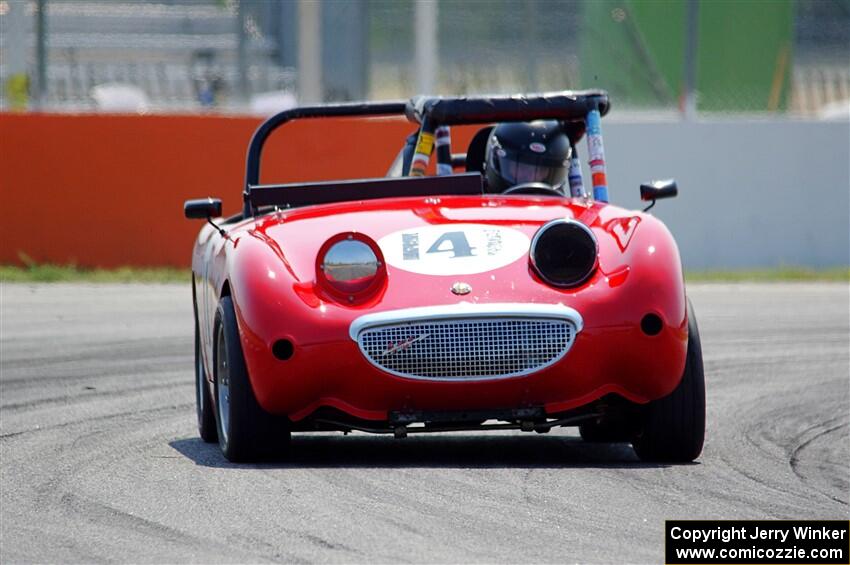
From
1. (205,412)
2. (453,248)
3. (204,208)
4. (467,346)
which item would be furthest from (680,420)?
(204,208)

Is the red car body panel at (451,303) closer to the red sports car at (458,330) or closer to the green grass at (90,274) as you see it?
the red sports car at (458,330)

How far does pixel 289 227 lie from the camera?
5887mm

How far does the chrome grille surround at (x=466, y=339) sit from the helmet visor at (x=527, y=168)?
1725 millimetres

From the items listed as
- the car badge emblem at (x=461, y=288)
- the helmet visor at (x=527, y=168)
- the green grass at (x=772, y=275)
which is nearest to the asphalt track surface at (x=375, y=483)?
the car badge emblem at (x=461, y=288)

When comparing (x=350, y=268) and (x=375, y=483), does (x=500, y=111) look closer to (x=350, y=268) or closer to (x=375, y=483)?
(x=350, y=268)

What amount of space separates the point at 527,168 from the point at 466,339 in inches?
71.3

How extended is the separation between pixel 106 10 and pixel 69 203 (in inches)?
71.9

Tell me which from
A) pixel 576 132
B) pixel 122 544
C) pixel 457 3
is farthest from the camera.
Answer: pixel 457 3

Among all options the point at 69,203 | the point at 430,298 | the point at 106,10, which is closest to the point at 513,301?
the point at 430,298

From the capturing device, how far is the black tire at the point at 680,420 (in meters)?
5.56

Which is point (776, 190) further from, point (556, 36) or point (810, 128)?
point (556, 36)

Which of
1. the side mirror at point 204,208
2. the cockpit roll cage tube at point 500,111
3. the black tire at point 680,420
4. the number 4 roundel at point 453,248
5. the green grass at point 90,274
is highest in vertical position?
the cockpit roll cage tube at point 500,111

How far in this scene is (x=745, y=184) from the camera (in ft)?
49.2

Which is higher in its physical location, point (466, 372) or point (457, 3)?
point (457, 3)
